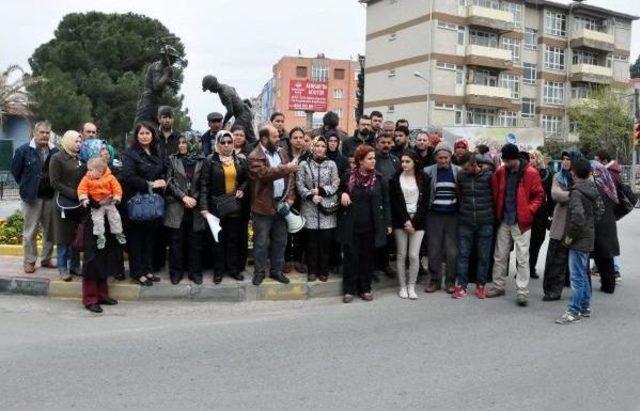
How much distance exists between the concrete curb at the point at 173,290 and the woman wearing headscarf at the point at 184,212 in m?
0.18

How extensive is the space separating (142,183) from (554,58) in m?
56.2

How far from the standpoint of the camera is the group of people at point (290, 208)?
287 inches

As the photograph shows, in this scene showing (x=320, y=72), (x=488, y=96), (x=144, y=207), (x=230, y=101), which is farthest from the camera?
(x=320, y=72)

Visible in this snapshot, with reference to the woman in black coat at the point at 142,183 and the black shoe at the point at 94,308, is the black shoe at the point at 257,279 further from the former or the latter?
the black shoe at the point at 94,308

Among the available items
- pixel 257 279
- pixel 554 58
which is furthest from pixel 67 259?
pixel 554 58

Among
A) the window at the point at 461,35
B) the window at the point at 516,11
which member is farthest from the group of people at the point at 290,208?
the window at the point at 516,11

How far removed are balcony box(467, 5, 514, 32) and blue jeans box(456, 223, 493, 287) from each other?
44.3m

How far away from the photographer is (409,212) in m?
7.73

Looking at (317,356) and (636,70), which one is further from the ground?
(636,70)

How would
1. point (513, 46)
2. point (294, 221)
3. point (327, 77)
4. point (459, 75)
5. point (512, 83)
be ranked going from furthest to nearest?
point (327, 77)
point (512, 83)
point (513, 46)
point (459, 75)
point (294, 221)

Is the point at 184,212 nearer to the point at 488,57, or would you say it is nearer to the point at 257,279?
the point at 257,279

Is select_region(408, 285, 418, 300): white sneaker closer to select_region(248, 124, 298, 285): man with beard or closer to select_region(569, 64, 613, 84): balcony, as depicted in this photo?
select_region(248, 124, 298, 285): man with beard

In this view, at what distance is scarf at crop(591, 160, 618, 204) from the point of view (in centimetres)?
848

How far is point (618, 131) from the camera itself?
44.8 metres
